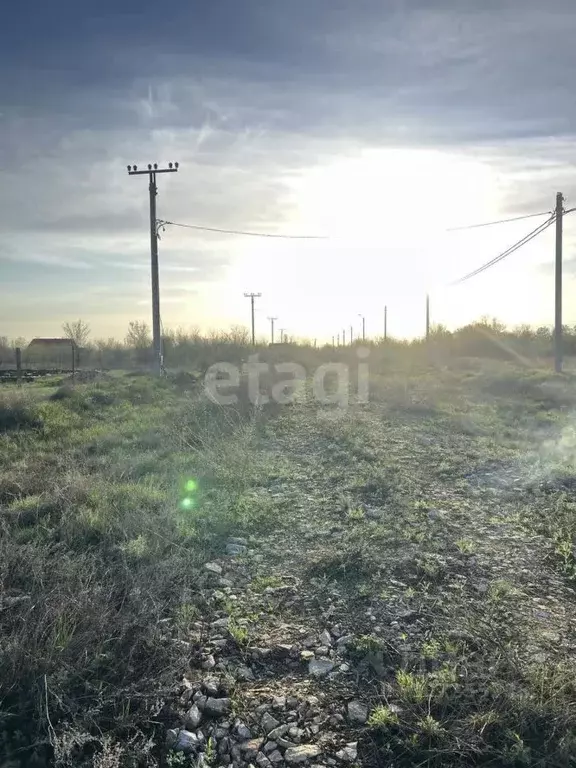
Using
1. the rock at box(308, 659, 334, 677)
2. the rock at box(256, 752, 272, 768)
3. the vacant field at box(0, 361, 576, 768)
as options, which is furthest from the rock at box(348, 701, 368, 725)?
the rock at box(256, 752, 272, 768)

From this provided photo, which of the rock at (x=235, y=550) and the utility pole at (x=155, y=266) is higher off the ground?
the utility pole at (x=155, y=266)

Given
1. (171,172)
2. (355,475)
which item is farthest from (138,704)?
(171,172)

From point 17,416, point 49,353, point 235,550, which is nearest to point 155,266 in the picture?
point 17,416

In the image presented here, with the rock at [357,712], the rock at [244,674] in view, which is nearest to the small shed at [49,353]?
the rock at [244,674]

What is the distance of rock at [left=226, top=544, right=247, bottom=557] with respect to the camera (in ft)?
15.3

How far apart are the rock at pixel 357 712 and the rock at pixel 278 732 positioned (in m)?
0.31

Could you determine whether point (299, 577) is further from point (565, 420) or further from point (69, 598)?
point (565, 420)

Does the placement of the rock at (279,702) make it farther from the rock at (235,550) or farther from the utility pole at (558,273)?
the utility pole at (558,273)

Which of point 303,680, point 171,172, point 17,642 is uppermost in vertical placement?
point 171,172

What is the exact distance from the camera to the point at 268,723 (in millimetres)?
2629

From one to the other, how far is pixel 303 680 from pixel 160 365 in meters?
19.8

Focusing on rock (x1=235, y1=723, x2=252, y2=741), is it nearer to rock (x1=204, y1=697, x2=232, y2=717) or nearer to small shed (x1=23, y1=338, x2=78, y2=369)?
rock (x1=204, y1=697, x2=232, y2=717)

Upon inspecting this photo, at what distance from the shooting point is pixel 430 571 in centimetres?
410

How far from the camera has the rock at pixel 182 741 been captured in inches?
98.2
